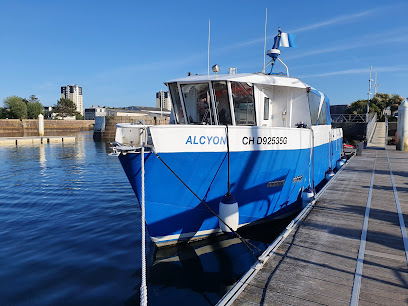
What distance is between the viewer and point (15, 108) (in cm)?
7950

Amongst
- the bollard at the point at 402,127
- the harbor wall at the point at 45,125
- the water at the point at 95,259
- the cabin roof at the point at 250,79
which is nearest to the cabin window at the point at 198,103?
the cabin roof at the point at 250,79

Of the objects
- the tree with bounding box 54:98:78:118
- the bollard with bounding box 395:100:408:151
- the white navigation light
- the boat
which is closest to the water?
the boat

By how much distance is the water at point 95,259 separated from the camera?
568 cm

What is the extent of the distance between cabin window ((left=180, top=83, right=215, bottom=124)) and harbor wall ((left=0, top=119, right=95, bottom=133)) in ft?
214

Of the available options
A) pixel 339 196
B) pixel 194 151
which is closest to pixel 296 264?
pixel 194 151

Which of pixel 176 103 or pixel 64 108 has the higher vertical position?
pixel 64 108

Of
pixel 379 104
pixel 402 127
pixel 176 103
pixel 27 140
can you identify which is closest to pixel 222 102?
pixel 176 103

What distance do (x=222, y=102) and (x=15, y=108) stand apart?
8866cm

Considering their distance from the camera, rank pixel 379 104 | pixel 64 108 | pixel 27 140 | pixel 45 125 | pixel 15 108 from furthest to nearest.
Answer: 1. pixel 64 108
2. pixel 15 108
3. pixel 45 125
4. pixel 379 104
5. pixel 27 140

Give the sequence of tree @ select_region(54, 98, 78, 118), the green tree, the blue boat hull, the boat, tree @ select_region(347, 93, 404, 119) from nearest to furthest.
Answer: the boat → the blue boat hull → tree @ select_region(347, 93, 404, 119) → the green tree → tree @ select_region(54, 98, 78, 118)

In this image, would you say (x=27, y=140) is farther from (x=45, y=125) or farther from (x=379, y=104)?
(x=379, y=104)

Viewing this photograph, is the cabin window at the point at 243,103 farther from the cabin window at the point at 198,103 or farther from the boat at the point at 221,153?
the cabin window at the point at 198,103

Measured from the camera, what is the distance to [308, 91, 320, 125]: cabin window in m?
10.4

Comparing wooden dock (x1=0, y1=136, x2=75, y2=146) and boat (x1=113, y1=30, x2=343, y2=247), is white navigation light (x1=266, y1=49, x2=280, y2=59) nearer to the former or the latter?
boat (x1=113, y1=30, x2=343, y2=247)
